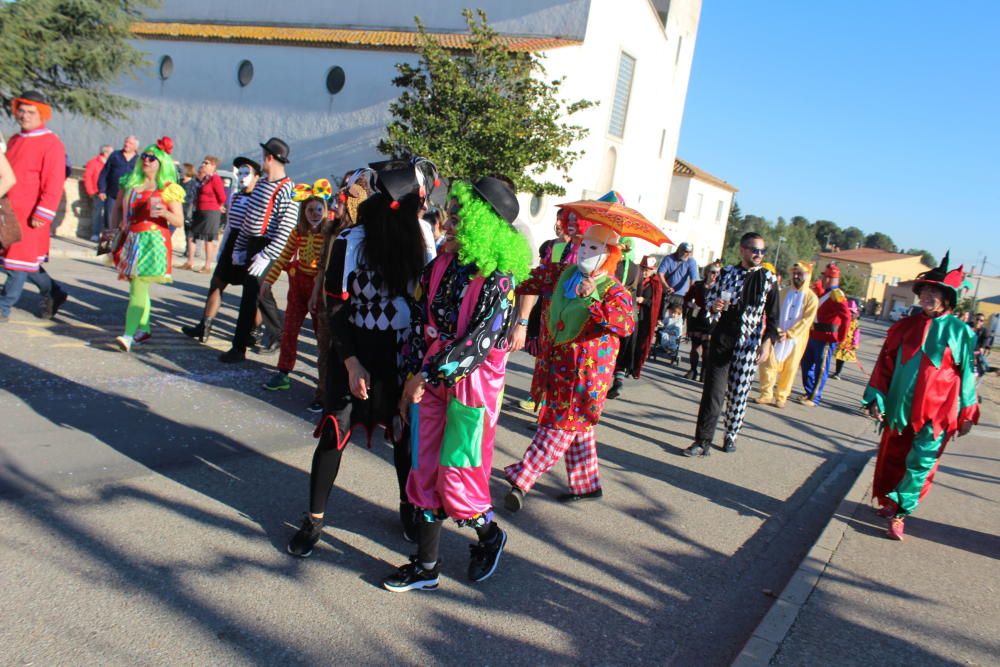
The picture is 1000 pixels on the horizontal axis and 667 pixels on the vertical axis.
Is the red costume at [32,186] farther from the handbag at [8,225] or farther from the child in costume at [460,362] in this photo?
the child in costume at [460,362]

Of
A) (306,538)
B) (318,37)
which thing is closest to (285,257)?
(306,538)

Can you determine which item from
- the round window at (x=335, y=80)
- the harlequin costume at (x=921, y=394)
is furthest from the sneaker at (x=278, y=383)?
the round window at (x=335, y=80)

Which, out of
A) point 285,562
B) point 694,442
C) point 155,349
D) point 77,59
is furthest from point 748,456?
point 77,59

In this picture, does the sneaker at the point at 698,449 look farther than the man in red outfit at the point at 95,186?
No

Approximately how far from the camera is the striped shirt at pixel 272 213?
697cm

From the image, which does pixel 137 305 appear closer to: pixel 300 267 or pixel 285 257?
pixel 285 257

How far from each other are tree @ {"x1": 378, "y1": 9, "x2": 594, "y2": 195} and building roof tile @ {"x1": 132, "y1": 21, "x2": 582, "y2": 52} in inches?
75.4

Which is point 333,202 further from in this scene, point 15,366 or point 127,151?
point 127,151

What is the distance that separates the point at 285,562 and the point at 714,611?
2.08 m

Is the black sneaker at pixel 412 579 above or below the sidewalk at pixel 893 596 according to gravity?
below

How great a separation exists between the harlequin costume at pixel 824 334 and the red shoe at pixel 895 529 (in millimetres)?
5668

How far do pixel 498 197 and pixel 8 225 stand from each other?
514cm

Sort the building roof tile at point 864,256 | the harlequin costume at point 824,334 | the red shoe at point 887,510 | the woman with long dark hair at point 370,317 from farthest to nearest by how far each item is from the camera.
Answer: the building roof tile at point 864,256 → the harlequin costume at point 824,334 → the red shoe at point 887,510 → the woman with long dark hair at point 370,317

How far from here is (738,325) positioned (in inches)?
267
